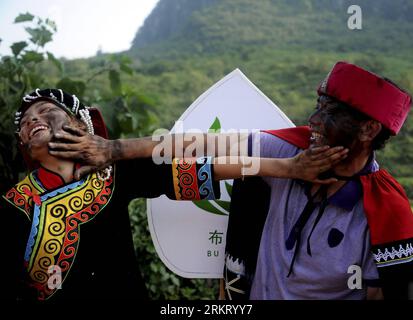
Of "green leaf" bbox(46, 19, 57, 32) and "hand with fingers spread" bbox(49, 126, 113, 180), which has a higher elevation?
"green leaf" bbox(46, 19, 57, 32)

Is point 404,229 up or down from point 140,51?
down

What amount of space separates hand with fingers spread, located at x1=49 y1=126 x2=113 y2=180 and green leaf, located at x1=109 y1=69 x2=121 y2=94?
5.61 ft

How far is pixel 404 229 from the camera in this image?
2012 mm

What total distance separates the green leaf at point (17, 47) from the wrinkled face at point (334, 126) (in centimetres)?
241

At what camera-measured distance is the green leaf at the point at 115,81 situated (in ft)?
12.9

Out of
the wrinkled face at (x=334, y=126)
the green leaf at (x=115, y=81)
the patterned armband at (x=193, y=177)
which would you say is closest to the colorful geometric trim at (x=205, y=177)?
the patterned armband at (x=193, y=177)

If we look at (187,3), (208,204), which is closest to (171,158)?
(208,204)

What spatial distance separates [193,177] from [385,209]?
75cm

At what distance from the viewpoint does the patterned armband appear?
2262 mm

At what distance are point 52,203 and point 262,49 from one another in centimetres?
1736

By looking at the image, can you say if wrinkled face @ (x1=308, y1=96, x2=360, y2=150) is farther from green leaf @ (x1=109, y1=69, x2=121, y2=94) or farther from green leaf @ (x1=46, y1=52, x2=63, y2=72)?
green leaf @ (x1=46, y1=52, x2=63, y2=72)

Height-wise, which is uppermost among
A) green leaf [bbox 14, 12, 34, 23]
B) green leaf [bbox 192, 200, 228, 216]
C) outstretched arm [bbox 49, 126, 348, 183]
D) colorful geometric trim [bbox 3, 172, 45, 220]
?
green leaf [bbox 14, 12, 34, 23]

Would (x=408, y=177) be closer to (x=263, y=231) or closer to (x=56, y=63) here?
(x=56, y=63)

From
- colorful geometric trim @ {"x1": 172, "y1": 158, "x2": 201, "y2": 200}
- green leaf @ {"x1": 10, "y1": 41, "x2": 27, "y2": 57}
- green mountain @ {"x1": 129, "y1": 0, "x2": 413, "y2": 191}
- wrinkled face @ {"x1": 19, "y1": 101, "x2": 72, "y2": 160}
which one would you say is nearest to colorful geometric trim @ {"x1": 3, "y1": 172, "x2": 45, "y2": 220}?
wrinkled face @ {"x1": 19, "y1": 101, "x2": 72, "y2": 160}
